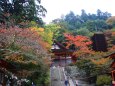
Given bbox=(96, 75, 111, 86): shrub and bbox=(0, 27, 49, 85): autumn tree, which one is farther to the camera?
bbox=(96, 75, 111, 86): shrub

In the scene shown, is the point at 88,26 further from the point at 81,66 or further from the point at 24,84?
the point at 24,84

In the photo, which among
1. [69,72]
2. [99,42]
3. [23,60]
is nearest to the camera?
[23,60]

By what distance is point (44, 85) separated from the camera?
28.4 meters

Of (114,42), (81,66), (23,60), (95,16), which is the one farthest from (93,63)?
(95,16)

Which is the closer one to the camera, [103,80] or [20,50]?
[20,50]

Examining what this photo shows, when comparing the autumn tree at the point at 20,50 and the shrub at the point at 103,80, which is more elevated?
the autumn tree at the point at 20,50

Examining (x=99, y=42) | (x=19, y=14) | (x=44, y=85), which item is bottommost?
(x=44, y=85)

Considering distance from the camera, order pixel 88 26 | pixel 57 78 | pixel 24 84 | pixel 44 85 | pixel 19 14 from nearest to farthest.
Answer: pixel 24 84
pixel 44 85
pixel 19 14
pixel 57 78
pixel 88 26

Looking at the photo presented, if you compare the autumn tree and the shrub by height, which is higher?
the autumn tree

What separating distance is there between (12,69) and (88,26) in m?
54.3

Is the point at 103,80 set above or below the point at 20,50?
below

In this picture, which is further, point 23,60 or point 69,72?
point 69,72

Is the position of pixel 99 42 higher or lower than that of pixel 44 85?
higher

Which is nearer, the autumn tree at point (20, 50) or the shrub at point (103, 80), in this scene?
the autumn tree at point (20, 50)
